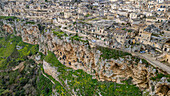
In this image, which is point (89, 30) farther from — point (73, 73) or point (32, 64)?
point (32, 64)

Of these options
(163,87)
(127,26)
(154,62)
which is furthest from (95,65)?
(127,26)

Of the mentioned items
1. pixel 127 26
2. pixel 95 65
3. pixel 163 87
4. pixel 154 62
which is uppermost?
pixel 127 26

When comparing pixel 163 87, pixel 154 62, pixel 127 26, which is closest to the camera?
pixel 163 87

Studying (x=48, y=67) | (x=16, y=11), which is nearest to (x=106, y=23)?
(x=48, y=67)

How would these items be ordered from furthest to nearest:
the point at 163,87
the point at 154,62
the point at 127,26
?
the point at 127,26, the point at 154,62, the point at 163,87

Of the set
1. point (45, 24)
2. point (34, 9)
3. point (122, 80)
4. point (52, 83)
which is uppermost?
point (34, 9)

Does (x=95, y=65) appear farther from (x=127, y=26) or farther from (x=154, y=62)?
(x=127, y=26)

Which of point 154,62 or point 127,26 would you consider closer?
point 154,62

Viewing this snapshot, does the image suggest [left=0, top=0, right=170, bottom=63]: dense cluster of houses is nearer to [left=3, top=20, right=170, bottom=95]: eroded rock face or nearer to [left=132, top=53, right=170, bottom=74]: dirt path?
[left=132, top=53, right=170, bottom=74]: dirt path
